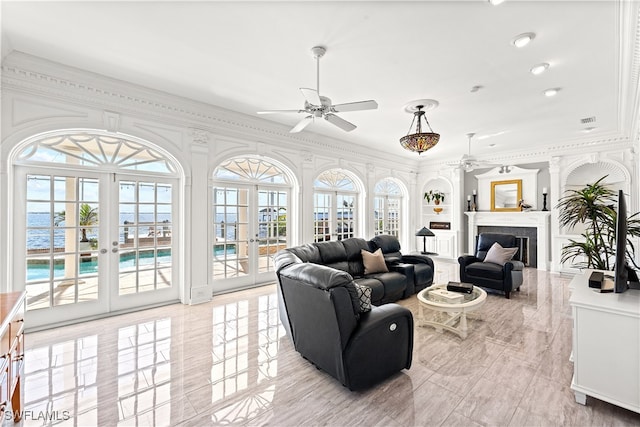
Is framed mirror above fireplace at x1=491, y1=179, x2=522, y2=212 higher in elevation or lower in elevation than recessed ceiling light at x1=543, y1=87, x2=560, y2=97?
lower

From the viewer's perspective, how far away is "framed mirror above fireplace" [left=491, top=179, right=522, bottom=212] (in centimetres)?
734

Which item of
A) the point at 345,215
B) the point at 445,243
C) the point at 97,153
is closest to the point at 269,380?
the point at 97,153

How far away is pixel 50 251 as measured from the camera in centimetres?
351

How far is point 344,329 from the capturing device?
7.09ft

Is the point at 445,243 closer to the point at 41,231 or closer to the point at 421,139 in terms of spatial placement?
the point at 421,139

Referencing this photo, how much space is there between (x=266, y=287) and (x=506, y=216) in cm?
616

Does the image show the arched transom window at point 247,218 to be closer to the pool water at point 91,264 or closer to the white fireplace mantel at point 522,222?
the pool water at point 91,264

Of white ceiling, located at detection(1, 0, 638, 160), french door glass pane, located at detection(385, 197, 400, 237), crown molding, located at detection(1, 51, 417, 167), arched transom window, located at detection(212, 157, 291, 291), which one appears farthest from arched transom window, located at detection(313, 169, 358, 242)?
white ceiling, located at detection(1, 0, 638, 160)

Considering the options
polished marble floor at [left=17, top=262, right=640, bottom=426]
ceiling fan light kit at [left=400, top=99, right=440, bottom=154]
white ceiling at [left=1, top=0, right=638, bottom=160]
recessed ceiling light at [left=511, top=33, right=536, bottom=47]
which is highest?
white ceiling at [left=1, top=0, right=638, bottom=160]

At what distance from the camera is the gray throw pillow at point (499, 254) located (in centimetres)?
492

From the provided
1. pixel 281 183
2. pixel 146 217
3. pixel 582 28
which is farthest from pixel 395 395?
pixel 281 183

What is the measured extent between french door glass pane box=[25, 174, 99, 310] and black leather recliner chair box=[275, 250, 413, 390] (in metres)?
2.89

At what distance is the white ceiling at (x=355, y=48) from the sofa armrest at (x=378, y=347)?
2.47 meters

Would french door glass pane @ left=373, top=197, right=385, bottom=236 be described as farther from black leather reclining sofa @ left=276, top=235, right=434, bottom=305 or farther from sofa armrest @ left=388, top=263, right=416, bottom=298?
sofa armrest @ left=388, top=263, right=416, bottom=298
